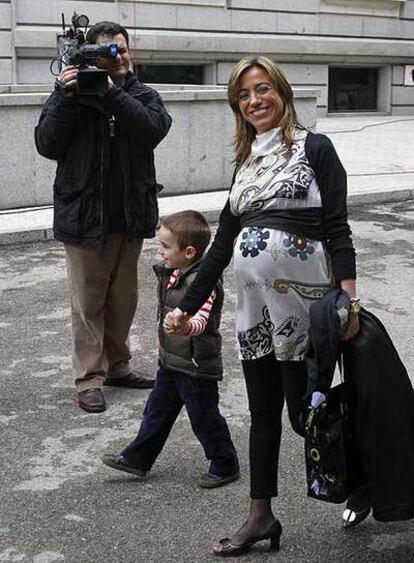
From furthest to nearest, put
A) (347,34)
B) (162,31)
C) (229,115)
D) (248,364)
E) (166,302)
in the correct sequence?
(347,34) < (162,31) < (229,115) < (166,302) < (248,364)

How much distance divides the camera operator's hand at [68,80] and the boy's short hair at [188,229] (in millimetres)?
970

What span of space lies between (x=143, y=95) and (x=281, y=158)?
5.59 feet

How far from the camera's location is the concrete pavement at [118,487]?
11.5 ft

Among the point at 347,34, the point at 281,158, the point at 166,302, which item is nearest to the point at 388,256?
the point at 166,302

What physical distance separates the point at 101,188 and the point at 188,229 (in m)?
1.00

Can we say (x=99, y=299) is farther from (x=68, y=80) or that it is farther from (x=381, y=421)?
(x=381, y=421)

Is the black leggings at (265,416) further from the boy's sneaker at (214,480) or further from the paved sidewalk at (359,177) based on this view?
the paved sidewalk at (359,177)

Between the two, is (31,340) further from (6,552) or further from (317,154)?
(317,154)

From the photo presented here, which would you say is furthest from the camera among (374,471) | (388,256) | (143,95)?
(388,256)

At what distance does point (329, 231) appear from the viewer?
3250 mm

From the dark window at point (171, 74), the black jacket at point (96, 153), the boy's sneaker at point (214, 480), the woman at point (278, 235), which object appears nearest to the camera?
the woman at point (278, 235)

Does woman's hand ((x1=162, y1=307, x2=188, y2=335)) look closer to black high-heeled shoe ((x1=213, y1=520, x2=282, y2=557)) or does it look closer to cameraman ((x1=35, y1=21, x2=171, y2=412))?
black high-heeled shoe ((x1=213, y1=520, x2=282, y2=557))

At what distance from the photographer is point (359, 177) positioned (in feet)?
40.9

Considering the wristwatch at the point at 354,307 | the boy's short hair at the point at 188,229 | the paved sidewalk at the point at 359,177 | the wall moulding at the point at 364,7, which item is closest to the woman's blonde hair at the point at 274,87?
the boy's short hair at the point at 188,229
